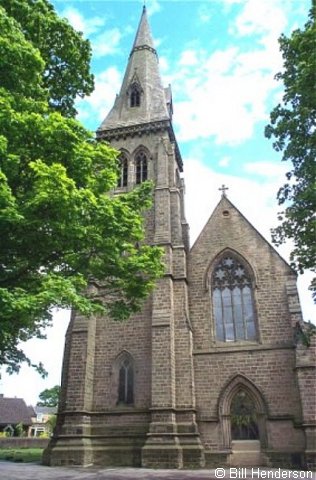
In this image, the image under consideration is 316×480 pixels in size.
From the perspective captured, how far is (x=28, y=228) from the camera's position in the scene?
28.3ft

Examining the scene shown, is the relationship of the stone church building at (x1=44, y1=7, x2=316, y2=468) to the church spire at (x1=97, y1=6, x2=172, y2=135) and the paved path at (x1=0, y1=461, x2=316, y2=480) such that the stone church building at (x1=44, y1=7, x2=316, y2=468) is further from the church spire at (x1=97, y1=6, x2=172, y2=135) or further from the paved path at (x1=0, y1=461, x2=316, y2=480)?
the church spire at (x1=97, y1=6, x2=172, y2=135)

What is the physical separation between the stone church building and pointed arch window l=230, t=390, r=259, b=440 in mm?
43

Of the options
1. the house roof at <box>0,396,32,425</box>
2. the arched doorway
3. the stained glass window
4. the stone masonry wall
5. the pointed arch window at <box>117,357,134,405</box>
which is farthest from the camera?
the house roof at <box>0,396,32,425</box>

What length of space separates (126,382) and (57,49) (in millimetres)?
14144

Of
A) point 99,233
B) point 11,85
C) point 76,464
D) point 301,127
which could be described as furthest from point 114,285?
point 76,464

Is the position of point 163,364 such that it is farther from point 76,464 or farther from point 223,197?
point 223,197

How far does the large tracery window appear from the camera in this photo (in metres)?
19.6

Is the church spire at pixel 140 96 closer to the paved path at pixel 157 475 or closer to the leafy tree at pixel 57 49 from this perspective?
the leafy tree at pixel 57 49

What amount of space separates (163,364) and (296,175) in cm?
980

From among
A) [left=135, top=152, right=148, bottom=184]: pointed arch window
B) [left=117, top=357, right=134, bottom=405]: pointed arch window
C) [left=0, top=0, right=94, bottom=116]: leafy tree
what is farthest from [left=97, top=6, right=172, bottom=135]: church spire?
[left=117, top=357, right=134, bottom=405]: pointed arch window

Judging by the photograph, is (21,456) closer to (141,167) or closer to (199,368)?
(199,368)

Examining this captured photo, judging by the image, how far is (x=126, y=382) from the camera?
61.9 ft

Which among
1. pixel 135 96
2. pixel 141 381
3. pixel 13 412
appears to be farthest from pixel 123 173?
pixel 13 412

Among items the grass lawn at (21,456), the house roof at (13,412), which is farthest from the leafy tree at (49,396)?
the grass lawn at (21,456)
